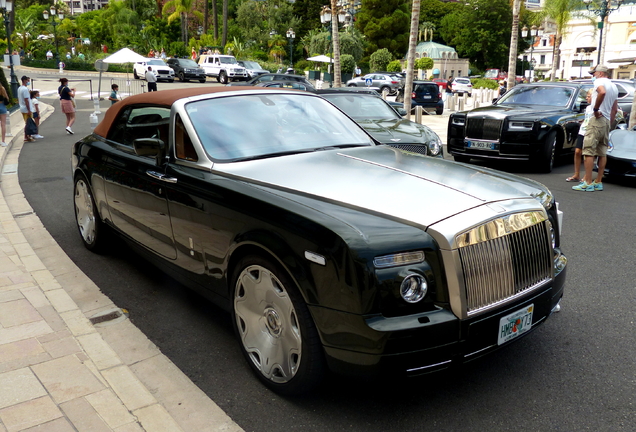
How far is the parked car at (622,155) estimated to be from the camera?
995cm

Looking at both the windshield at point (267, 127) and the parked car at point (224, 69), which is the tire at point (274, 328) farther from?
the parked car at point (224, 69)

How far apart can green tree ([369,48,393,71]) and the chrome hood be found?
6130 centimetres

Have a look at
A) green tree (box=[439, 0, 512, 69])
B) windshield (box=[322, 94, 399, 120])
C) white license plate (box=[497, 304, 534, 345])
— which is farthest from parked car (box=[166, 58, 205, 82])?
green tree (box=[439, 0, 512, 69])

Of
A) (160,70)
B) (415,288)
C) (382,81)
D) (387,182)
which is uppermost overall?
(160,70)

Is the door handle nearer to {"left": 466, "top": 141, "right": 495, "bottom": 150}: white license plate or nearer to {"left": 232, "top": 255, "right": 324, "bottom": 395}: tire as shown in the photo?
{"left": 232, "top": 255, "right": 324, "bottom": 395}: tire

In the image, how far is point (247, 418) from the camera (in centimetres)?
319

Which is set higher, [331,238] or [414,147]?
[331,238]

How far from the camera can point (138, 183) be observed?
15.3 feet

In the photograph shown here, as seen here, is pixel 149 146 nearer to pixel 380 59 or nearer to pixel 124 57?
pixel 124 57

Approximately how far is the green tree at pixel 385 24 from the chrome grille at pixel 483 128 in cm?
5973

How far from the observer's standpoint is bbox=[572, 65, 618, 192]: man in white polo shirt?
9.38m

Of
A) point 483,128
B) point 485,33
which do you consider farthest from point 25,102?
point 485,33

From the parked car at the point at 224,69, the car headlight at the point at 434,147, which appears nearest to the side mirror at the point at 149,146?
the car headlight at the point at 434,147

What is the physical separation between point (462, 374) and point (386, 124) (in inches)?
292
